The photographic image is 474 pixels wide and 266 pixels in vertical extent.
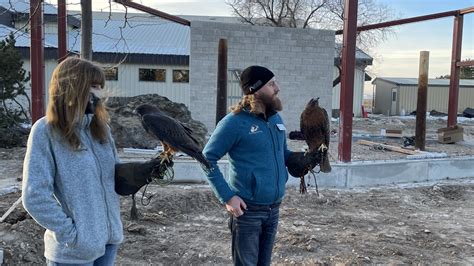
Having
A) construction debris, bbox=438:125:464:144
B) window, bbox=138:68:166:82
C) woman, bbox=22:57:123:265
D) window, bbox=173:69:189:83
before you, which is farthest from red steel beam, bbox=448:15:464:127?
window, bbox=138:68:166:82

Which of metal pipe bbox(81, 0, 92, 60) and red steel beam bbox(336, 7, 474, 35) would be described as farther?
red steel beam bbox(336, 7, 474, 35)

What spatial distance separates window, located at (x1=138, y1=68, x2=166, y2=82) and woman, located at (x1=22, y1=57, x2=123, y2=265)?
22667 millimetres

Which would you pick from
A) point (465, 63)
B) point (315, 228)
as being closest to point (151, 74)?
point (465, 63)

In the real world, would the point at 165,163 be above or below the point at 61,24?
below

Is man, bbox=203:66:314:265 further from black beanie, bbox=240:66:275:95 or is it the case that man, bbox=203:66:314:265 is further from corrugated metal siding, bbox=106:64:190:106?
corrugated metal siding, bbox=106:64:190:106

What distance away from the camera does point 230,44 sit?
13695 millimetres

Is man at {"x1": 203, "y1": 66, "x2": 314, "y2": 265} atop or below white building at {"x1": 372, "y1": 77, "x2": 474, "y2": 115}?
below

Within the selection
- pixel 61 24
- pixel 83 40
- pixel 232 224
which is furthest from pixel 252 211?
pixel 61 24

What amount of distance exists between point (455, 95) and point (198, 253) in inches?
410

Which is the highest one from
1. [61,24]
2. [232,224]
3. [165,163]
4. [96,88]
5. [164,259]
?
[61,24]

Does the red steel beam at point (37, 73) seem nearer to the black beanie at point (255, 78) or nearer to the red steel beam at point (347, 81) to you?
the red steel beam at point (347, 81)

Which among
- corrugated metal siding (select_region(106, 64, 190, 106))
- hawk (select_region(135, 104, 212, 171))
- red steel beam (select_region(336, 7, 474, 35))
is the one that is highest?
red steel beam (select_region(336, 7, 474, 35))

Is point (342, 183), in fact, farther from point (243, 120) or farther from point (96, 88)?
point (96, 88)

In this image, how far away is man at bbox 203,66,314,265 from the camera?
3.02 metres
